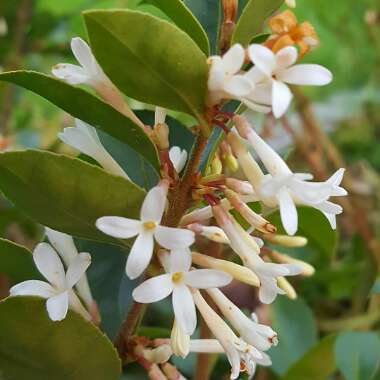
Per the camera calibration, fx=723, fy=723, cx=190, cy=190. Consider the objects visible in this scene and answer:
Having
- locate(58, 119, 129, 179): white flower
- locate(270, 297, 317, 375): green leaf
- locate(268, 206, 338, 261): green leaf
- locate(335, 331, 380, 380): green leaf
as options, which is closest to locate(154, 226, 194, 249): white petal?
locate(58, 119, 129, 179): white flower

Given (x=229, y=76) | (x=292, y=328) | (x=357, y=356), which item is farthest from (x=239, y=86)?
(x=292, y=328)

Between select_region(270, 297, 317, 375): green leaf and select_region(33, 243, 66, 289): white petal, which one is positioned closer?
select_region(33, 243, 66, 289): white petal

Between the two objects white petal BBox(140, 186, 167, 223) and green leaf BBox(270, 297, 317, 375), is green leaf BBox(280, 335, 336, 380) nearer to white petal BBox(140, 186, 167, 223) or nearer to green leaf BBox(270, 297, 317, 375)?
green leaf BBox(270, 297, 317, 375)

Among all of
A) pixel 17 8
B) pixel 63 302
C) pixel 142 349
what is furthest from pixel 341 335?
pixel 17 8

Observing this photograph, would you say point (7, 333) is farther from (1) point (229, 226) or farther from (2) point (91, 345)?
(1) point (229, 226)

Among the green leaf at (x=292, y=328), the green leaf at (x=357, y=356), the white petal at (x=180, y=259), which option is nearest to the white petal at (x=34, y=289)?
the white petal at (x=180, y=259)

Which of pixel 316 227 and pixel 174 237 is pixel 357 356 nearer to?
pixel 316 227
